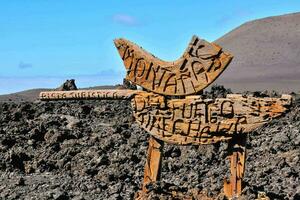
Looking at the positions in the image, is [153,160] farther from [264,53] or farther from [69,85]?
[264,53]

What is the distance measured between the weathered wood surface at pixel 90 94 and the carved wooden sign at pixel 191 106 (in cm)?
3

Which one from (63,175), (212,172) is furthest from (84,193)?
(212,172)

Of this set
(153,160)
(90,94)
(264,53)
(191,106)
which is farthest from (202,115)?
(264,53)

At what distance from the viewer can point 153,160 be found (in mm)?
7953

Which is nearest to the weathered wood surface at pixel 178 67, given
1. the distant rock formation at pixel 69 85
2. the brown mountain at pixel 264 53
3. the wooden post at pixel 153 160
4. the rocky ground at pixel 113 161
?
the wooden post at pixel 153 160

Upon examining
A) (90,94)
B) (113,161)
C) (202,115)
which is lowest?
(113,161)

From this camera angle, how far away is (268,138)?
13023 millimetres

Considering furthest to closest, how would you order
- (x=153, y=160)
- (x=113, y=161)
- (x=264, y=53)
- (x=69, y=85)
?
(x=264, y=53) < (x=69, y=85) < (x=113, y=161) < (x=153, y=160)

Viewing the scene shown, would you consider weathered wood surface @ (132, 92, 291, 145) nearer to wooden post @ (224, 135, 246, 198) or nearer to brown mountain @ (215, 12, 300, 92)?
wooden post @ (224, 135, 246, 198)

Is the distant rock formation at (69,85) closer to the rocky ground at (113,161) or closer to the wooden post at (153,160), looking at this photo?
the rocky ground at (113,161)

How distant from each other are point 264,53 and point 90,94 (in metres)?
46.8

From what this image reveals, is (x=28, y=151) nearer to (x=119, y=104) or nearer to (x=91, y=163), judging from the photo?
(x=91, y=163)

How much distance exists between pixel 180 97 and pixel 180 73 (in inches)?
11.6

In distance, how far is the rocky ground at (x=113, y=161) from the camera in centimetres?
968
